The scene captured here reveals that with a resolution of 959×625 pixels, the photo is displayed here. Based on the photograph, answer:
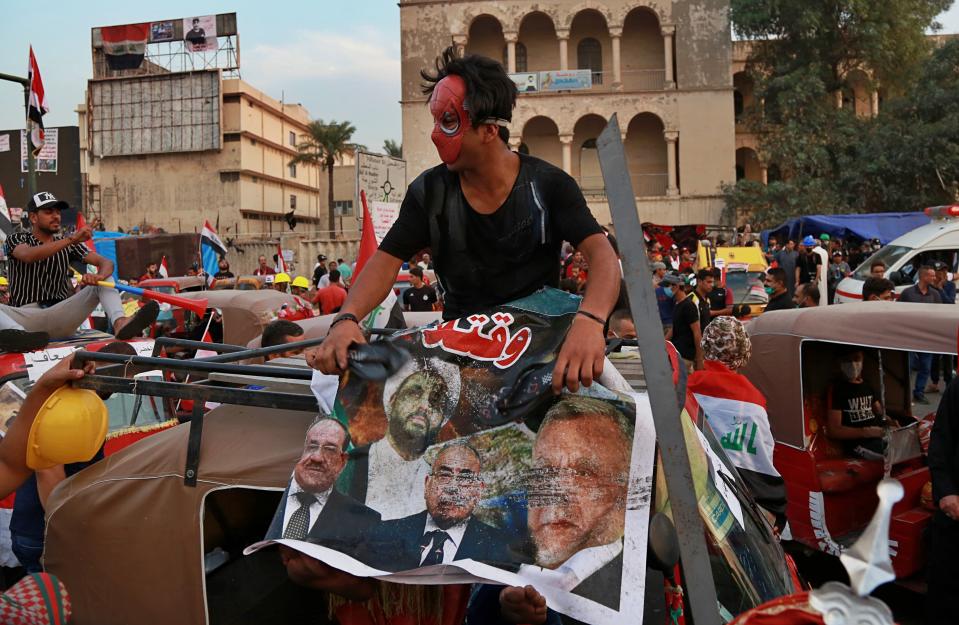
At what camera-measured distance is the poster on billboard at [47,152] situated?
35.6 m

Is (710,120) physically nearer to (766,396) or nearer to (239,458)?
(766,396)

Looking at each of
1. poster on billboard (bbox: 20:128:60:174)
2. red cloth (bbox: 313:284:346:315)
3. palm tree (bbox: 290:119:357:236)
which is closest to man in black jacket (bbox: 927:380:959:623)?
red cloth (bbox: 313:284:346:315)

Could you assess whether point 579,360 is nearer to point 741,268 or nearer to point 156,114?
point 741,268

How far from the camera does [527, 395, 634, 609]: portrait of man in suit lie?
207 centimetres

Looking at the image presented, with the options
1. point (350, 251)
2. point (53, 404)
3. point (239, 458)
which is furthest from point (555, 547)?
point (350, 251)

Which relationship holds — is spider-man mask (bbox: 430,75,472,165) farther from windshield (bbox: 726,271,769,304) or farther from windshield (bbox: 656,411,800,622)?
windshield (bbox: 726,271,769,304)

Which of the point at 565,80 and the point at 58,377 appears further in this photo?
the point at 565,80

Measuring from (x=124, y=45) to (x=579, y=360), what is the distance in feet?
229

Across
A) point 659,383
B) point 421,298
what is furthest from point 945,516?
point 421,298

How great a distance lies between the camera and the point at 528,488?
2.22 metres

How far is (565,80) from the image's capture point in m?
42.9

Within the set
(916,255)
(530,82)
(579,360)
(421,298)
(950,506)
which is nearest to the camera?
(579,360)

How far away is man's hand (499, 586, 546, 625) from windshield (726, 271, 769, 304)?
14728mm

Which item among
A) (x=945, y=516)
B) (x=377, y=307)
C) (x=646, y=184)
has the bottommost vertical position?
(x=945, y=516)
